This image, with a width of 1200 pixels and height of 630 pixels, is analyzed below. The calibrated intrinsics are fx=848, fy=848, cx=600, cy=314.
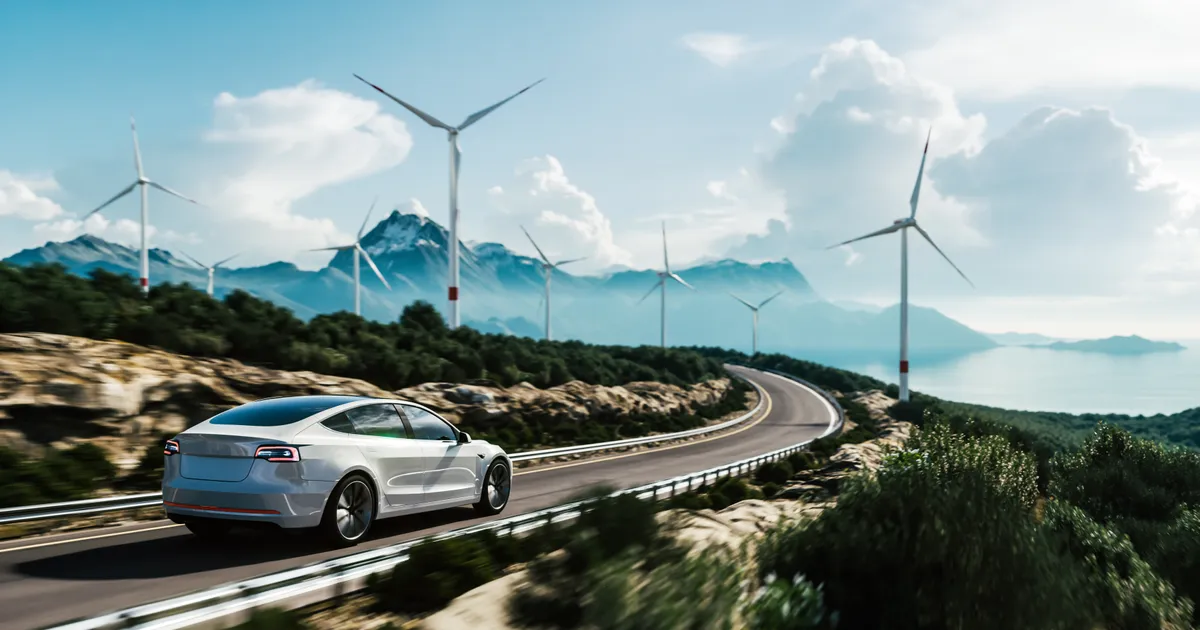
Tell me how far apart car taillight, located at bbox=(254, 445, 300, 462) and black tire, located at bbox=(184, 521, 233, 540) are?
1.08 metres

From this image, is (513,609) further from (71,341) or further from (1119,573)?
(71,341)

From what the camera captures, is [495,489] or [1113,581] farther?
[495,489]

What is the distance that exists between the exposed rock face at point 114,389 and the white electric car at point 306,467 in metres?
5.17

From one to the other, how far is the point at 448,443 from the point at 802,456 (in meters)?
13.0

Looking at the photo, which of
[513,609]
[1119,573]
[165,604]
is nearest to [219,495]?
[165,604]

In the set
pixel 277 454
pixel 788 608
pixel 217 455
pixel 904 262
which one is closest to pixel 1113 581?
pixel 788 608

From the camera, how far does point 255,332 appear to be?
2073cm

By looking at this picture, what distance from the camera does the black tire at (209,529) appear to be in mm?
8992

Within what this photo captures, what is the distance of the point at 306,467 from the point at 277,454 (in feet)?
1.02

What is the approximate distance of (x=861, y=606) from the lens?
6027 mm

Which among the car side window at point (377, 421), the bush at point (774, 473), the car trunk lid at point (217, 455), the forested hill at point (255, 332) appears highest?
the forested hill at point (255, 332)

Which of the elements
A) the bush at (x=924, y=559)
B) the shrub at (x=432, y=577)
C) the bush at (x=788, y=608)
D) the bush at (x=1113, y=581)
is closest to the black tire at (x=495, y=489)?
the shrub at (x=432, y=577)

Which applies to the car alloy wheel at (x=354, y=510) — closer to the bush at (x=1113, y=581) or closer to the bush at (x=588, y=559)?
the bush at (x=588, y=559)

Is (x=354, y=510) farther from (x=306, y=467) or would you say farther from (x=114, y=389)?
(x=114, y=389)
